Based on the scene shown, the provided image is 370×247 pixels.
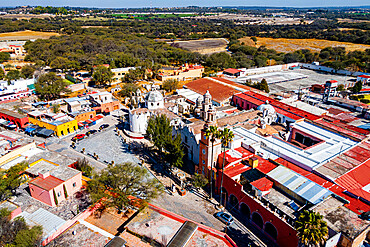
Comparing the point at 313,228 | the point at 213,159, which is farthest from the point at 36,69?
the point at 313,228

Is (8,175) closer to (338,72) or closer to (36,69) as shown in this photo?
(36,69)

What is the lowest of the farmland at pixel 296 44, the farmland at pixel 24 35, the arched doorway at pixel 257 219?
the arched doorway at pixel 257 219

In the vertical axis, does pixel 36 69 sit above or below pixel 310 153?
above

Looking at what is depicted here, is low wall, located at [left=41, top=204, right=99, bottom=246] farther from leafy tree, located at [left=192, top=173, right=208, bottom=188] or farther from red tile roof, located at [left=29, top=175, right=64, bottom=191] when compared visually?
leafy tree, located at [left=192, top=173, right=208, bottom=188]

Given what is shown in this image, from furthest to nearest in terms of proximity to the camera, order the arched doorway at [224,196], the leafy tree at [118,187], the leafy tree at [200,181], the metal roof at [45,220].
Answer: the leafy tree at [200,181] < the arched doorway at [224,196] < the leafy tree at [118,187] < the metal roof at [45,220]

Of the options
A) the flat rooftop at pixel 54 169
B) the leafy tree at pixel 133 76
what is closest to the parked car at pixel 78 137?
the flat rooftop at pixel 54 169

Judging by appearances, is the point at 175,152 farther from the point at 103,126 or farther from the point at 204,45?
the point at 204,45

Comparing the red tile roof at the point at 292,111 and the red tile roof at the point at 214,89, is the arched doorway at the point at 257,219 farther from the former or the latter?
the red tile roof at the point at 214,89
